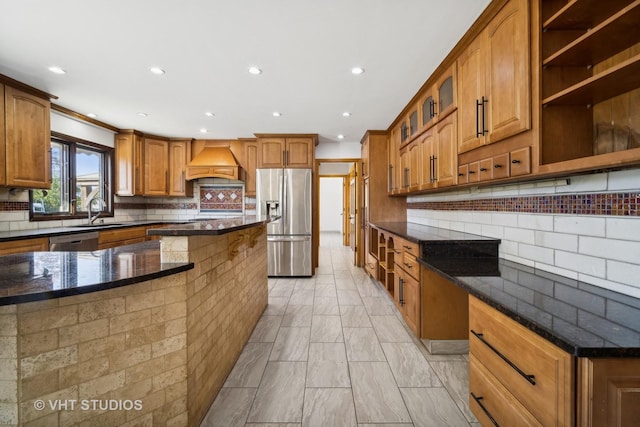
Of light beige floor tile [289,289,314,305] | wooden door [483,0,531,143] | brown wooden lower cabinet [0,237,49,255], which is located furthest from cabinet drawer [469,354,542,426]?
brown wooden lower cabinet [0,237,49,255]

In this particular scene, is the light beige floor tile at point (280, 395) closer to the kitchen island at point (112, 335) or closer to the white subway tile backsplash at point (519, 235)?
the kitchen island at point (112, 335)

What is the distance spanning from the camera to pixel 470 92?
79.3 inches

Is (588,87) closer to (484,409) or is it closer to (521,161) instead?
(521,161)

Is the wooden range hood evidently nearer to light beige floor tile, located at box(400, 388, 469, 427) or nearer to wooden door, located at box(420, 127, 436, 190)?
wooden door, located at box(420, 127, 436, 190)

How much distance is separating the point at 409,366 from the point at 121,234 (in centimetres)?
407

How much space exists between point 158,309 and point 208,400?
75 centimetres

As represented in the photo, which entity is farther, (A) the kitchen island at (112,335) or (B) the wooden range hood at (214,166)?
(B) the wooden range hood at (214,166)

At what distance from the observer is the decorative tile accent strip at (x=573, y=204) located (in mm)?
1229

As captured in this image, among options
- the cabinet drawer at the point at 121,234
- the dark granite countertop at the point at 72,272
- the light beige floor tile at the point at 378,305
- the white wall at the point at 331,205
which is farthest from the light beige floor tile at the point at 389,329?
the white wall at the point at 331,205

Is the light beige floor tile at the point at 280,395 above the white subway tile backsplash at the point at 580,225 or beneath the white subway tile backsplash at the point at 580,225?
beneath

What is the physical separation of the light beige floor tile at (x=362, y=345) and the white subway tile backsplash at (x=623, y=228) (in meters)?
1.66

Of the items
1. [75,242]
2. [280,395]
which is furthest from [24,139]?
[280,395]

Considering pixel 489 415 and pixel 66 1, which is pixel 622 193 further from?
pixel 66 1

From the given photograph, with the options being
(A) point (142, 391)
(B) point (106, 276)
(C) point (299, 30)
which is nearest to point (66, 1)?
(C) point (299, 30)
